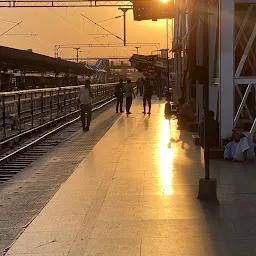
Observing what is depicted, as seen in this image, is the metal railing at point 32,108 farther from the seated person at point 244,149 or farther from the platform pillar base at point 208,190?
the platform pillar base at point 208,190

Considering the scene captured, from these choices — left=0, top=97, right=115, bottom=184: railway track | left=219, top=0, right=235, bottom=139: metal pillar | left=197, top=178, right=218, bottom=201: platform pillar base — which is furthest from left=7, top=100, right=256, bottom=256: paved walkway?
left=0, top=97, right=115, bottom=184: railway track

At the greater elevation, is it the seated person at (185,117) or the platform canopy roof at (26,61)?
the platform canopy roof at (26,61)

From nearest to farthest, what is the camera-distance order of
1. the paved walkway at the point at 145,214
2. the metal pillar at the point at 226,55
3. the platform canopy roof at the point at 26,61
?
the paved walkway at the point at 145,214, the metal pillar at the point at 226,55, the platform canopy roof at the point at 26,61

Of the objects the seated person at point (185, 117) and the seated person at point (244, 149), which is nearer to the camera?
the seated person at point (244, 149)

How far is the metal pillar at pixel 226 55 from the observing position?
451 inches

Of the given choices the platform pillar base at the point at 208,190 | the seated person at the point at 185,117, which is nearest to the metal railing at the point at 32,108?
the seated person at the point at 185,117

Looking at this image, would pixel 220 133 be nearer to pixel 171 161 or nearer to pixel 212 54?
pixel 171 161

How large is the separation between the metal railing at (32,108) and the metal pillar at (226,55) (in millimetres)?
5717

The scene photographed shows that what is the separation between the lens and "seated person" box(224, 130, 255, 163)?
34.7ft

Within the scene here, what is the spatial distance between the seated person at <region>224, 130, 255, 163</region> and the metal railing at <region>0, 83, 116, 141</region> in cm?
608

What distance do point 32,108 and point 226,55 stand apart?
804 cm

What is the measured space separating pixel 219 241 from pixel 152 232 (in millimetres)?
772

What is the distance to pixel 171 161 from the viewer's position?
11.1 meters

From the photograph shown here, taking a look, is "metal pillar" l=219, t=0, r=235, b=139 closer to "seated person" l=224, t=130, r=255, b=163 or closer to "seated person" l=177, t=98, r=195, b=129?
"seated person" l=224, t=130, r=255, b=163
